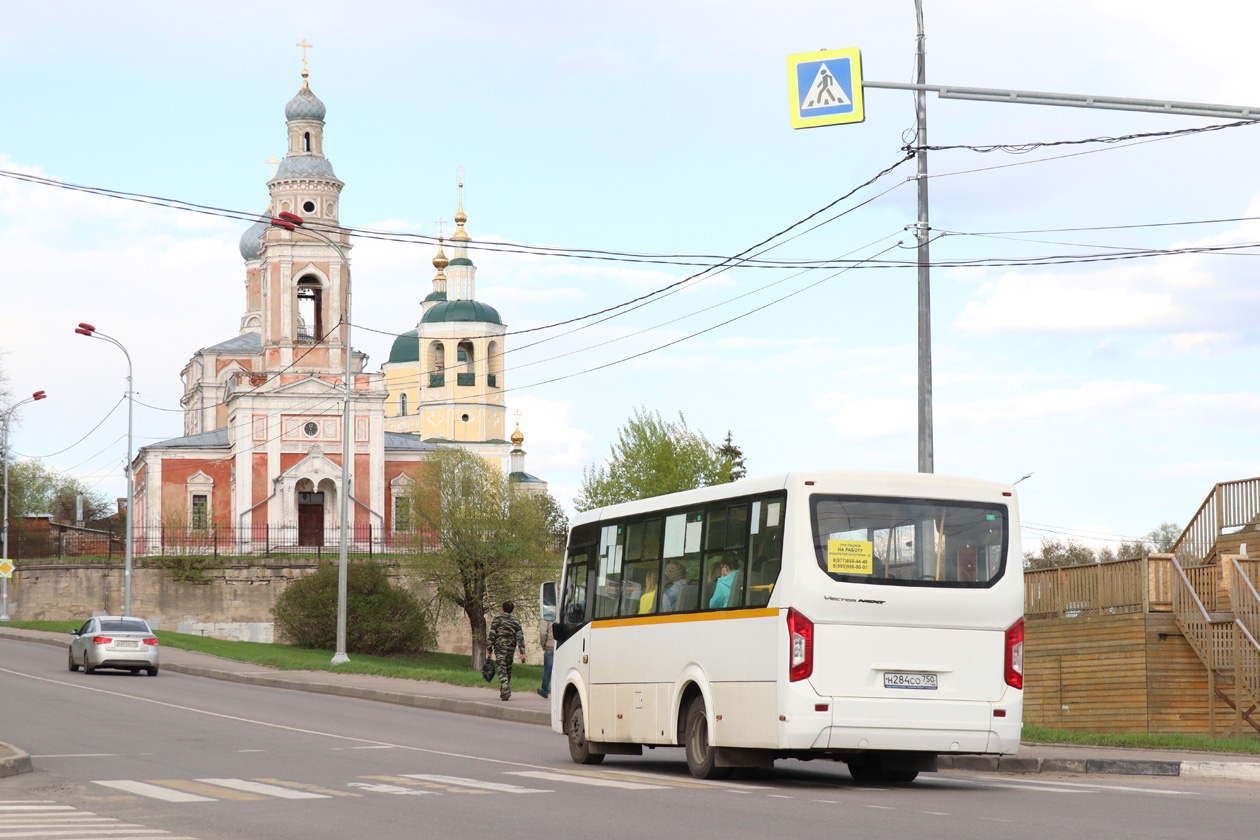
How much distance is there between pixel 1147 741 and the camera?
64.5ft

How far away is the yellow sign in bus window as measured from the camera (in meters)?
14.1

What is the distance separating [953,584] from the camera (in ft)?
47.2

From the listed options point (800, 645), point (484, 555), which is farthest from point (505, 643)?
point (484, 555)

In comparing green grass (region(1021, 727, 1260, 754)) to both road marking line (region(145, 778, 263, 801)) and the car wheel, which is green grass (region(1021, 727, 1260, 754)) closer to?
the car wheel

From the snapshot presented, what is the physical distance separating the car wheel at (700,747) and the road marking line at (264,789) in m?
3.82

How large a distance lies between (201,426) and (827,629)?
8765cm

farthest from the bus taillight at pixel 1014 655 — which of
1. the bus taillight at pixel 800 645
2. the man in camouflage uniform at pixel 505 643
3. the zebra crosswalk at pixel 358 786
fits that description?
the man in camouflage uniform at pixel 505 643

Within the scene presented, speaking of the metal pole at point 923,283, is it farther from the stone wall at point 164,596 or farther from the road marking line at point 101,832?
the stone wall at point 164,596

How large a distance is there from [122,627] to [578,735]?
2204cm

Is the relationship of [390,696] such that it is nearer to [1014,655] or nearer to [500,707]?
[500,707]

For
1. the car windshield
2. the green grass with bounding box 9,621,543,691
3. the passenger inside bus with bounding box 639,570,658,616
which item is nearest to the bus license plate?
the passenger inside bus with bounding box 639,570,658,616

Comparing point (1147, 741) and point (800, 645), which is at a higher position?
point (800, 645)

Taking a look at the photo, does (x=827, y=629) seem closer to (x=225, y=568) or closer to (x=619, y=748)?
(x=619, y=748)

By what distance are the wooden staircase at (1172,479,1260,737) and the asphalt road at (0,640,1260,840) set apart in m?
9.34
